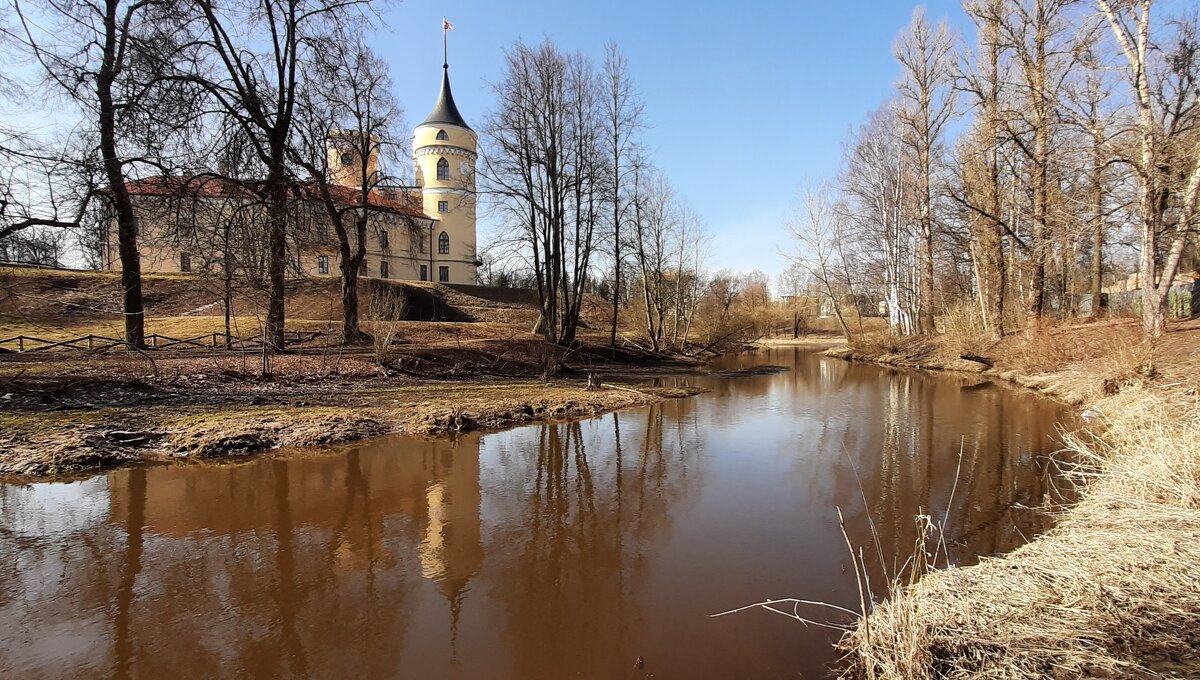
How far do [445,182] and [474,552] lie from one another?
48368 millimetres

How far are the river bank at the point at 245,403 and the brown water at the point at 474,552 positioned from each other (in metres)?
0.78

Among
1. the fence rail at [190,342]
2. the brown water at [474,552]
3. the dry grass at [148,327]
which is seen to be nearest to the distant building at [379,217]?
the fence rail at [190,342]

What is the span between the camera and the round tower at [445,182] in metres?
47.9

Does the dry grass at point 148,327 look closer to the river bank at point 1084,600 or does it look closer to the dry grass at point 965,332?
the river bank at point 1084,600

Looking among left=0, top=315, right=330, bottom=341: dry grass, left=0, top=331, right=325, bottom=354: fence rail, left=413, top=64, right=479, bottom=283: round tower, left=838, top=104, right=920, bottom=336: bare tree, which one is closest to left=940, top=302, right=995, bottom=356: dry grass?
left=838, top=104, right=920, bottom=336: bare tree

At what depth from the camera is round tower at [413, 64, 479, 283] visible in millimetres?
47906

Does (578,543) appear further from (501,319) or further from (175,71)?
(501,319)

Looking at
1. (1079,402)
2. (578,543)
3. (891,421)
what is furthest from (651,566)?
(1079,402)

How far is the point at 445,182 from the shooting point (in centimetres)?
4922

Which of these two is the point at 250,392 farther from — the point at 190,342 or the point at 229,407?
the point at 190,342

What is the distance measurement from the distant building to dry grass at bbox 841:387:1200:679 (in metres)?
14.0

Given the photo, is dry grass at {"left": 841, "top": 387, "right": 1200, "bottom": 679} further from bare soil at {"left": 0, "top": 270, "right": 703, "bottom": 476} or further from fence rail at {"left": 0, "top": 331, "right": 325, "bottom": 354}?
fence rail at {"left": 0, "top": 331, "right": 325, "bottom": 354}

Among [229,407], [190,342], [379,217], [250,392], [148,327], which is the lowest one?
[229,407]

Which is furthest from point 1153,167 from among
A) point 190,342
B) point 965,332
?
point 190,342
